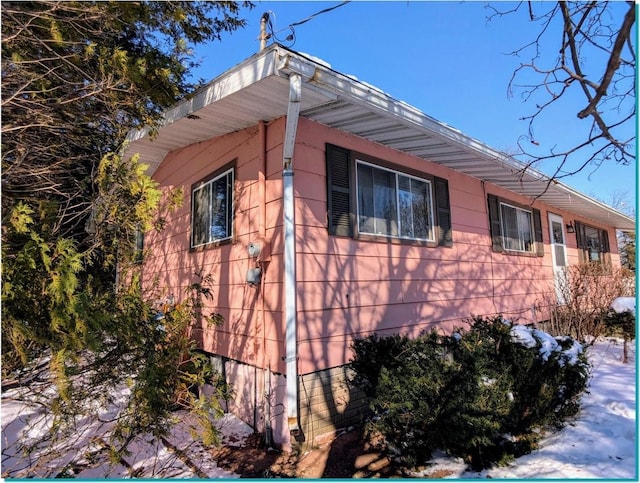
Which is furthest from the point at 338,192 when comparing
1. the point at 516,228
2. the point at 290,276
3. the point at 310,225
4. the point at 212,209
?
the point at 516,228

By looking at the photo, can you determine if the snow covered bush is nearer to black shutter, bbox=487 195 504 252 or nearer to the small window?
black shutter, bbox=487 195 504 252

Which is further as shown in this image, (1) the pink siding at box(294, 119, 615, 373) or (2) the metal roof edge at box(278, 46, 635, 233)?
(1) the pink siding at box(294, 119, 615, 373)

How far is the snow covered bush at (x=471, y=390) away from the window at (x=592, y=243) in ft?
Result: 29.4

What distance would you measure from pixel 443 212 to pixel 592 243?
9522 mm

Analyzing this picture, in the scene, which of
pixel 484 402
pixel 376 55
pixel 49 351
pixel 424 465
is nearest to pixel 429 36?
pixel 376 55

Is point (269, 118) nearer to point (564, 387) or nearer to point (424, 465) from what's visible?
point (424, 465)

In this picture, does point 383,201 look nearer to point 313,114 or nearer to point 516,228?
point 313,114

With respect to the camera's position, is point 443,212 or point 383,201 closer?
point 383,201

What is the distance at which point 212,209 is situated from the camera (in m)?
5.23

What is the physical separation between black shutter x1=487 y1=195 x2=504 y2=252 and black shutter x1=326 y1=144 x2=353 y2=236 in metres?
3.89

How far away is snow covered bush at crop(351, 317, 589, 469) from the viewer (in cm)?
288

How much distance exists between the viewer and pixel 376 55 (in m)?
4.38

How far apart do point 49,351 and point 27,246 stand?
745mm

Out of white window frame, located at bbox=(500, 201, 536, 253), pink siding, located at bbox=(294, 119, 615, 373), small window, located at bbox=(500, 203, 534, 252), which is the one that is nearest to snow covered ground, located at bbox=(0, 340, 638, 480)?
pink siding, located at bbox=(294, 119, 615, 373)
